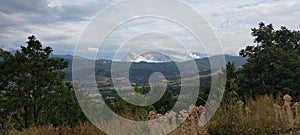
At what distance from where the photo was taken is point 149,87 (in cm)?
679

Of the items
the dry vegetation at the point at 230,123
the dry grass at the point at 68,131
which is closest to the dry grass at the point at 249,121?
the dry vegetation at the point at 230,123

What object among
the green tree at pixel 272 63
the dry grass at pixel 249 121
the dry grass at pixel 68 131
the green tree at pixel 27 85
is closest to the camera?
the dry grass at pixel 68 131

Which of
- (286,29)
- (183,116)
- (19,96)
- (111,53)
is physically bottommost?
(19,96)

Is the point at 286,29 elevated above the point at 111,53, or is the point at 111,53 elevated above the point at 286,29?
the point at 286,29

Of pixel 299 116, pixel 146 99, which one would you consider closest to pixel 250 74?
pixel 299 116

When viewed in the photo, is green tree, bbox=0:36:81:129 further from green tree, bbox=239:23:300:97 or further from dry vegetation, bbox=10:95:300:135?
dry vegetation, bbox=10:95:300:135

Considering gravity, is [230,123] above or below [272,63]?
below

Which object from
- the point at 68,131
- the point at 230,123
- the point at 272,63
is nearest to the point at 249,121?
the point at 230,123

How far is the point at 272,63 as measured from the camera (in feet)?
52.7

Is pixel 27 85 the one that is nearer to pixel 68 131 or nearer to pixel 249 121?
pixel 68 131

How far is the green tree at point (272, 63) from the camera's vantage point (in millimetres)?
15391

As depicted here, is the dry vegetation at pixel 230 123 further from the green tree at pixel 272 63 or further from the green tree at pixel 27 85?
the green tree at pixel 27 85

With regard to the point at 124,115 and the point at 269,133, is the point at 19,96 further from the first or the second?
the point at 269,133

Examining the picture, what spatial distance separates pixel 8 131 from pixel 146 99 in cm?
278
